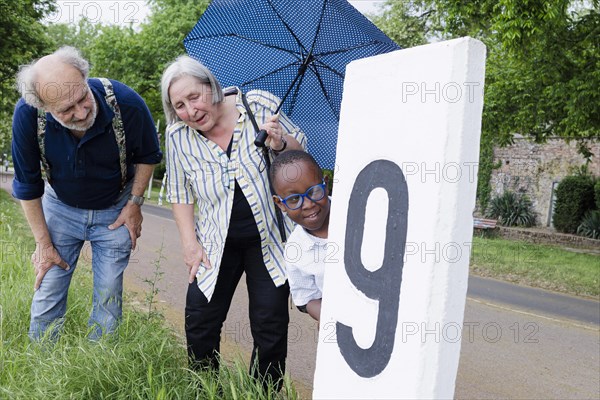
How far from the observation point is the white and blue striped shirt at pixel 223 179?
3.10m

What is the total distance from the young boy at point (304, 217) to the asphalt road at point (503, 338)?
4.10 ft

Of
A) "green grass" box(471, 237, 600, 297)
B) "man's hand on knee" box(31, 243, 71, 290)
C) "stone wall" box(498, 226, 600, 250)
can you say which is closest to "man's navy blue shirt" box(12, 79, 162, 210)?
"man's hand on knee" box(31, 243, 71, 290)

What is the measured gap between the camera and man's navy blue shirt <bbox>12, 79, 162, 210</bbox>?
341 cm

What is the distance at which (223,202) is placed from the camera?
124 inches

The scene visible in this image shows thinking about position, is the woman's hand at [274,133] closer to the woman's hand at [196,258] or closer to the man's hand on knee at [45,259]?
the woman's hand at [196,258]

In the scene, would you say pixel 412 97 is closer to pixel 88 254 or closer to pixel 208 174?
pixel 208 174

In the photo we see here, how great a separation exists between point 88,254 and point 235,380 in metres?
5.90

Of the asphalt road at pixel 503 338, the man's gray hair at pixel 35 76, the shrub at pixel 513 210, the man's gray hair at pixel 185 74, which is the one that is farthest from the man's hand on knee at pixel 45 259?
the shrub at pixel 513 210

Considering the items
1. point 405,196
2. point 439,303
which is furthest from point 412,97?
point 439,303

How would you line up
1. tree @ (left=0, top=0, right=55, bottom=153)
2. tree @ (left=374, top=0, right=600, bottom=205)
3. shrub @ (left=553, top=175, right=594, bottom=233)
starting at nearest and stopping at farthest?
1. tree @ (left=374, top=0, right=600, bottom=205)
2. tree @ (left=0, top=0, right=55, bottom=153)
3. shrub @ (left=553, top=175, right=594, bottom=233)

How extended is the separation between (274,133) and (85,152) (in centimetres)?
120

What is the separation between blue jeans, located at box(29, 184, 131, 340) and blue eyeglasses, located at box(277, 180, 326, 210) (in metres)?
1.38

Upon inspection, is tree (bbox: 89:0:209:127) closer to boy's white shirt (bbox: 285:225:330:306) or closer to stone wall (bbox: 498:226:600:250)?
stone wall (bbox: 498:226:600:250)

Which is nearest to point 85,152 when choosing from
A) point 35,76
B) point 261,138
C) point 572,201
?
point 35,76
